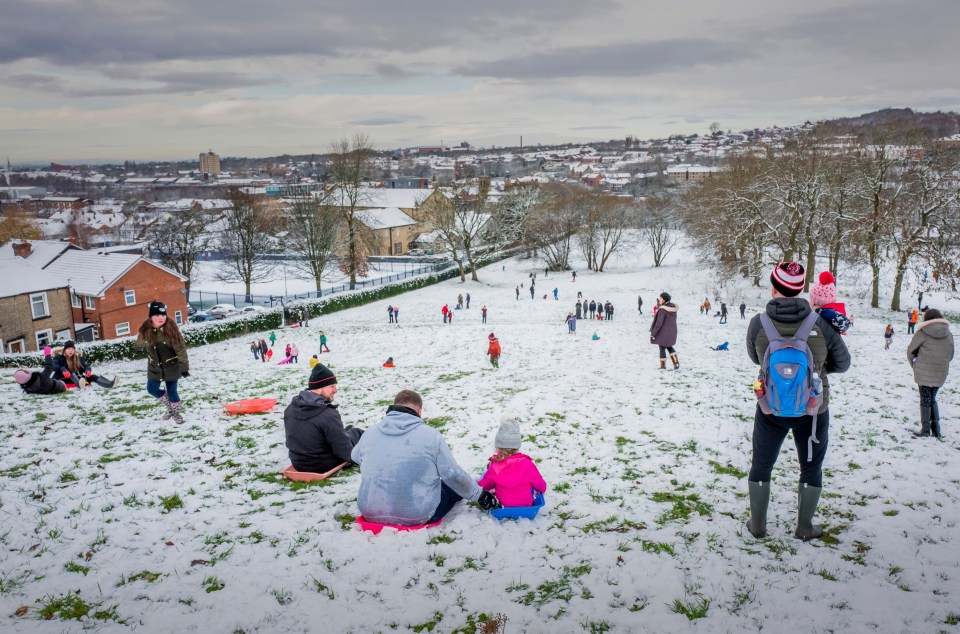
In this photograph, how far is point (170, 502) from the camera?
21.2ft

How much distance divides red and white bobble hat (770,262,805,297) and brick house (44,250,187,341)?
42375mm

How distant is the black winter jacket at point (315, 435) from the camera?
22.4 feet

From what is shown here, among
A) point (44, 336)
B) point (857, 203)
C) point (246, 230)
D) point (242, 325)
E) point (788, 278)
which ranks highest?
point (857, 203)

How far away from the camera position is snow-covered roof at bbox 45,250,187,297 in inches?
1473

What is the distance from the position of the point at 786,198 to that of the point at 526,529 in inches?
1444

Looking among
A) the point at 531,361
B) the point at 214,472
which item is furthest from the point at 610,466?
the point at 531,361

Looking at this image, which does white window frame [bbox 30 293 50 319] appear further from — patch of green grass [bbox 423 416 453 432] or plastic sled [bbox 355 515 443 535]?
plastic sled [bbox 355 515 443 535]

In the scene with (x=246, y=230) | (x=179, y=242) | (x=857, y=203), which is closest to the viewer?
(x=857, y=203)

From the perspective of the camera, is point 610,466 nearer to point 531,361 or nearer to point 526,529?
point 526,529

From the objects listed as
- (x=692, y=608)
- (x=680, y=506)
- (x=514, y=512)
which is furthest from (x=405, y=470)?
(x=680, y=506)

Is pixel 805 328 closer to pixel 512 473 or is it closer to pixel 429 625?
pixel 512 473

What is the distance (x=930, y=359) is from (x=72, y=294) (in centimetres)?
4568

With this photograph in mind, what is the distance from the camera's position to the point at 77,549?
17.7 ft

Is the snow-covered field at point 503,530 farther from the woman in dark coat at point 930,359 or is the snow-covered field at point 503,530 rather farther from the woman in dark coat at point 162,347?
the woman in dark coat at point 162,347
